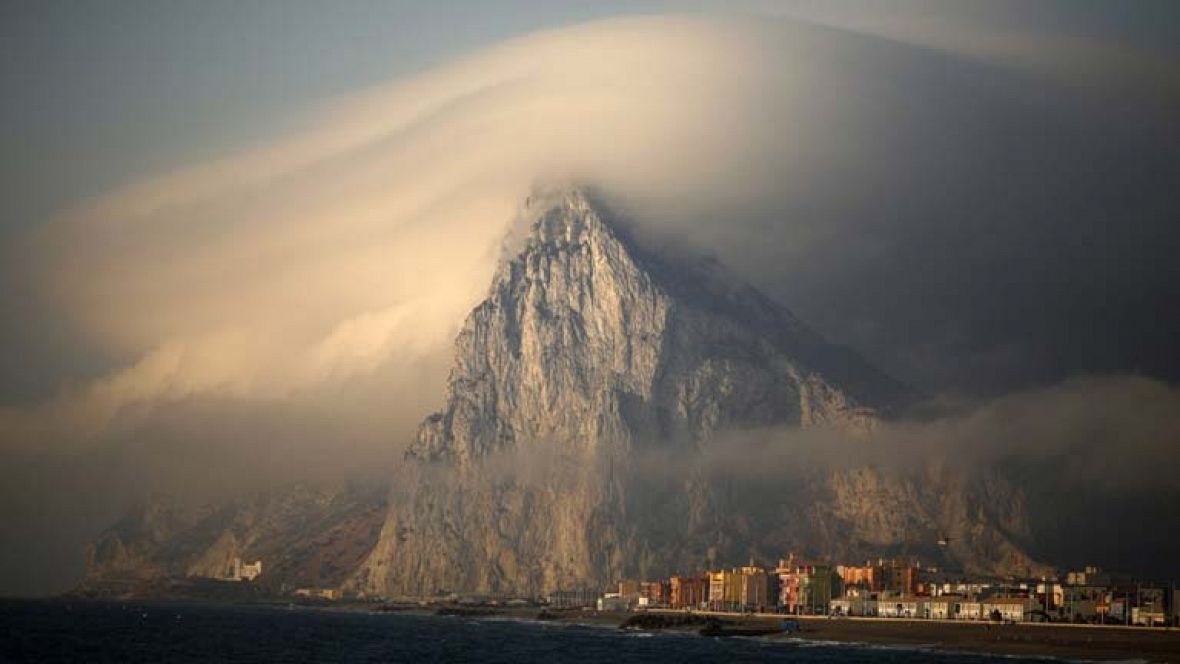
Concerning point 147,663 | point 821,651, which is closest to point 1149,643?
point 821,651

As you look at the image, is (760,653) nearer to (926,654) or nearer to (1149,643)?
(926,654)

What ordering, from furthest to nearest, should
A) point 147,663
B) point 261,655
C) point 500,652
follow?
point 500,652
point 261,655
point 147,663

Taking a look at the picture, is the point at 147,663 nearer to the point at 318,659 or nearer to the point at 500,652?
the point at 318,659

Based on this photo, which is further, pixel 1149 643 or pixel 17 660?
pixel 1149 643

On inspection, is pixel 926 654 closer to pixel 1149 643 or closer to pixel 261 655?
pixel 1149 643

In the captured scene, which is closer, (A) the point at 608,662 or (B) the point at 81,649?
(A) the point at 608,662

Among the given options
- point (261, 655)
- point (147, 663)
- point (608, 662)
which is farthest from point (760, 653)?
point (147, 663)

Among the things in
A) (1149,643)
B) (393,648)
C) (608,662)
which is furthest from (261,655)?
(1149,643)

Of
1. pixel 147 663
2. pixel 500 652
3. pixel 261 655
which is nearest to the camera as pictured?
pixel 147 663
